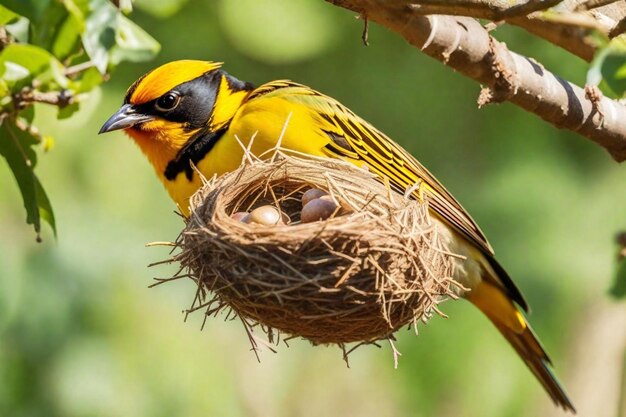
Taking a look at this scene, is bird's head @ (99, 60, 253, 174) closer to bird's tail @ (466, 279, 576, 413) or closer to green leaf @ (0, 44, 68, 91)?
green leaf @ (0, 44, 68, 91)

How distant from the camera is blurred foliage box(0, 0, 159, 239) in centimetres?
306

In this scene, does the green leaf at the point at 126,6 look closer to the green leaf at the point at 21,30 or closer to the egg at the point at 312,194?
the green leaf at the point at 21,30

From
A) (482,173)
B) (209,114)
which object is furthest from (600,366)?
(209,114)

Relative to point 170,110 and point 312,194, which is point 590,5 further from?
point 170,110

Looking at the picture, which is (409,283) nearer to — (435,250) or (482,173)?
(435,250)

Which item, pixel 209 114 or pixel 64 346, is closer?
pixel 209 114

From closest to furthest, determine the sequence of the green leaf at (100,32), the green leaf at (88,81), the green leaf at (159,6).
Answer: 1. the green leaf at (100,32)
2. the green leaf at (88,81)
3. the green leaf at (159,6)

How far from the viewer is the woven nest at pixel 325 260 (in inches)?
143

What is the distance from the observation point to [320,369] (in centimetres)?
806

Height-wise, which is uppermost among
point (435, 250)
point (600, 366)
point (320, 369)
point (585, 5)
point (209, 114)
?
point (585, 5)

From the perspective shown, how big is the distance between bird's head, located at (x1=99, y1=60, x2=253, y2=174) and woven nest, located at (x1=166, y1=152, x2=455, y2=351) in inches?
23.0

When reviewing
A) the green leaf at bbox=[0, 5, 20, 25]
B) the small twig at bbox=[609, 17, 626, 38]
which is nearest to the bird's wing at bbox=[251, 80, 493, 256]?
the small twig at bbox=[609, 17, 626, 38]

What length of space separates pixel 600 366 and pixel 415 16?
530 cm

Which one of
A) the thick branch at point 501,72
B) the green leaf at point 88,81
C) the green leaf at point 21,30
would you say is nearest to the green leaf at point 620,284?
the thick branch at point 501,72
